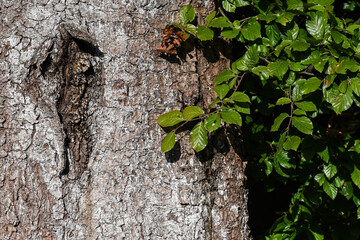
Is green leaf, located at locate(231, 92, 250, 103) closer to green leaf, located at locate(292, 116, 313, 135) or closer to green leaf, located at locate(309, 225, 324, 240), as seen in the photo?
green leaf, located at locate(292, 116, 313, 135)

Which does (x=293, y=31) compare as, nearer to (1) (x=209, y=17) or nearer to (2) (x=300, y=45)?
(2) (x=300, y=45)

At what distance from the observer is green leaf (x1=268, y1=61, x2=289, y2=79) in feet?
5.18

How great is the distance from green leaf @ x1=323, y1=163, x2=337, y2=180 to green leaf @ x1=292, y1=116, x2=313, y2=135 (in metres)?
0.45

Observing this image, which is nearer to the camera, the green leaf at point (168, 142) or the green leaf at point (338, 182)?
the green leaf at point (168, 142)

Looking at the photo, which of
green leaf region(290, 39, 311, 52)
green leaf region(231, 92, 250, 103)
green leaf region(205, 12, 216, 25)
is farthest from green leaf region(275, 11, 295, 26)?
green leaf region(231, 92, 250, 103)

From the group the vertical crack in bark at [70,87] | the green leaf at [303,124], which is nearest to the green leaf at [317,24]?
the green leaf at [303,124]

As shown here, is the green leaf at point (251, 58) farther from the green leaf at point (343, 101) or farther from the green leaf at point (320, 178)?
the green leaf at point (320, 178)

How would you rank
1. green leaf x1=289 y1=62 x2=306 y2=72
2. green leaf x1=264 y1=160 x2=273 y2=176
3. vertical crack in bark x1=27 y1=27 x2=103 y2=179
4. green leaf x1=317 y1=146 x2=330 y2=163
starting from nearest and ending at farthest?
vertical crack in bark x1=27 y1=27 x2=103 y2=179
green leaf x1=289 y1=62 x2=306 y2=72
green leaf x1=317 y1=146 x2=330 y2=163
green leaf x1=264 y1=160 x2=273 y2=176

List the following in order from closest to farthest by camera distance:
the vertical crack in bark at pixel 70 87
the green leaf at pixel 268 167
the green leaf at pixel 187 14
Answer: the vertical crack in bark at pixel 70 87 → the green leaf at pixel 187 14 → the green leaf at pixel 268 167

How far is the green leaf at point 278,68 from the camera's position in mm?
1579

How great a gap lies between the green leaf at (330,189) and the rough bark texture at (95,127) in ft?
2.24

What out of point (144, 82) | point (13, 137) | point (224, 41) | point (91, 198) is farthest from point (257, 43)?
point (13, 137)

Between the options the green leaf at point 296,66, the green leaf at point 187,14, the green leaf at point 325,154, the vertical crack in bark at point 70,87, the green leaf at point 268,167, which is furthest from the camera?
the green leaf at point 268,167

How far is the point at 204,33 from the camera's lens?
152 centimetres
